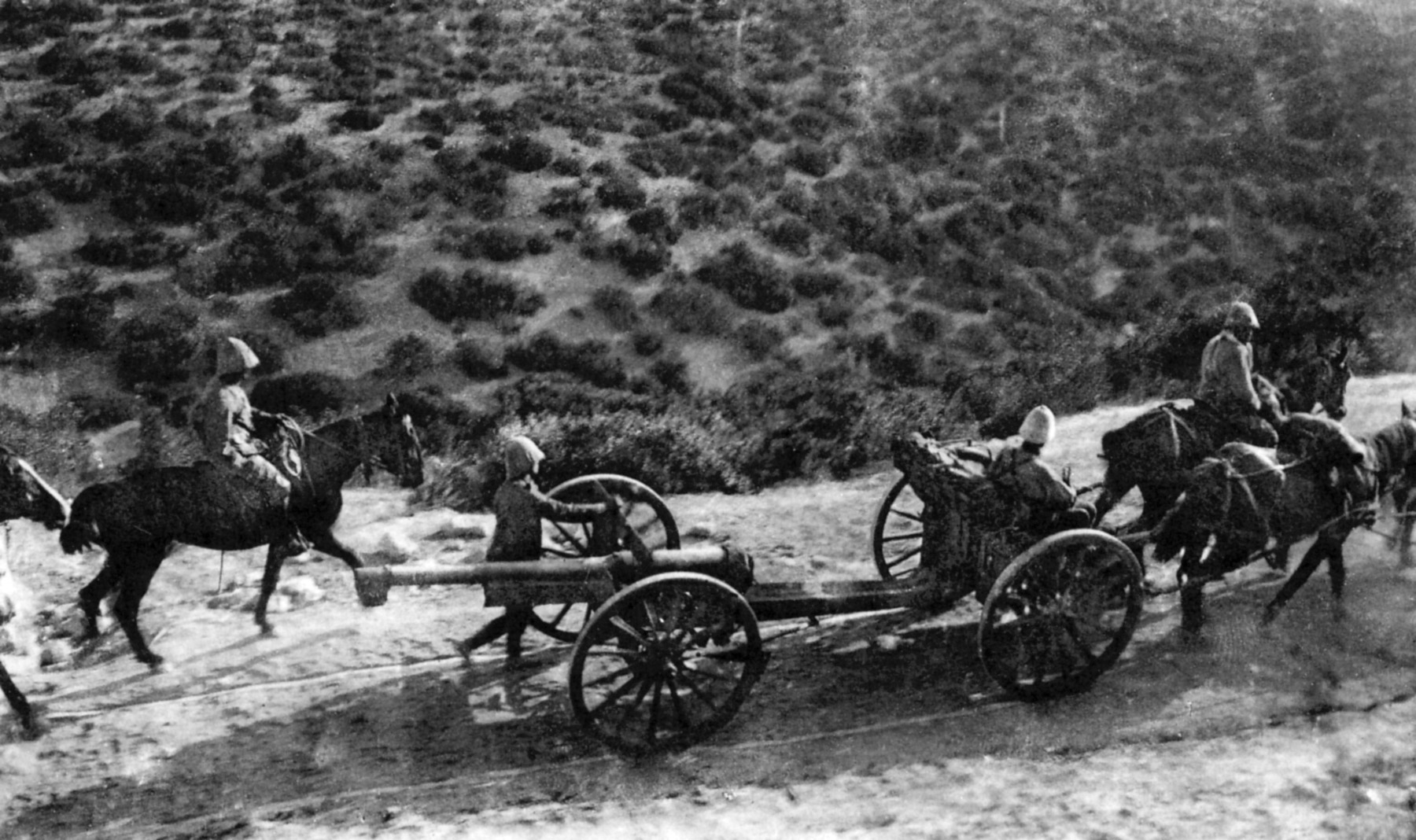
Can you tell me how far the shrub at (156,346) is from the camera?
32.6 ft

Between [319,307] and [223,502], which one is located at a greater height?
[319,307]

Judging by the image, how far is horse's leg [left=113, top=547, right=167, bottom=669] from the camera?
7812 millimetres

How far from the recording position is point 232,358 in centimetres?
780

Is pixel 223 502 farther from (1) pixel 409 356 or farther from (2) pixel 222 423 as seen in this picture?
(1) pixel 409 356

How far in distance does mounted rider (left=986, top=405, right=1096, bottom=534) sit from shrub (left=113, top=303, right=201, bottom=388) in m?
7.15

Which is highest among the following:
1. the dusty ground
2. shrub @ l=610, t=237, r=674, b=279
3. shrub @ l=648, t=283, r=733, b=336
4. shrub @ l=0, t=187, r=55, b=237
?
shrub @ l=0, t=187, r=55, b=237


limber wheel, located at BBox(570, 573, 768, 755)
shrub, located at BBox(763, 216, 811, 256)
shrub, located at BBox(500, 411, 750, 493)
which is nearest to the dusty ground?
limber wheel, located at BBox(570, 573, 768, 755)

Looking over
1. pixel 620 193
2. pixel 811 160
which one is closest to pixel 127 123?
pixel 620 193

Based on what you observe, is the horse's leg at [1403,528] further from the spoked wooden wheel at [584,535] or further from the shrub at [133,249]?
the shrub at [133,249]

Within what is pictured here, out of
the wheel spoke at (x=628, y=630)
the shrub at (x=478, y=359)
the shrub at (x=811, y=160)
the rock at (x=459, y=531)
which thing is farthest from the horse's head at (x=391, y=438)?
the shrub at (x=811, y=160)

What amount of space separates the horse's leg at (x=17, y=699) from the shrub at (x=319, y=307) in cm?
477

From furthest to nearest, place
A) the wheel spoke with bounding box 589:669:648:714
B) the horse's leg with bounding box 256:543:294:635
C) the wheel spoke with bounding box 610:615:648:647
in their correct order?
1. the horse's leg with bounding box 256:543:294:635
2. the wheel spoke with bounding box 589:669:648:714
3. the wheel spoke with bounding box 610:615:648:647

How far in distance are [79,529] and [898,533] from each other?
6.42m

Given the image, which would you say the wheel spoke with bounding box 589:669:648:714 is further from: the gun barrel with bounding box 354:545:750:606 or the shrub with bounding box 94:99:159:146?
the shrub with bounding box 94:99:159:146
